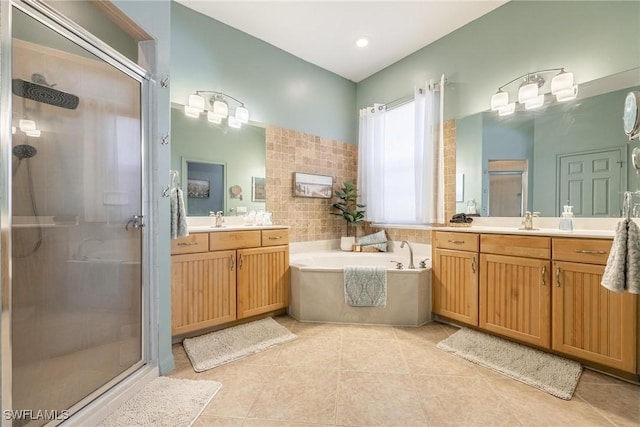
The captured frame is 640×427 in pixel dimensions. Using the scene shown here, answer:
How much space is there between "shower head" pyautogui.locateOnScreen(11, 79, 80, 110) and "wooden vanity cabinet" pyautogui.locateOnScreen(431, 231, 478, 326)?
9.18 ft

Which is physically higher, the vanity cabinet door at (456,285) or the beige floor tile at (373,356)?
the vanity cabinet door at (456,285)

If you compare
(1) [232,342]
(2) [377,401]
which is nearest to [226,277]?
(1) [232,342]

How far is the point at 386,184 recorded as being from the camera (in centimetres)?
363

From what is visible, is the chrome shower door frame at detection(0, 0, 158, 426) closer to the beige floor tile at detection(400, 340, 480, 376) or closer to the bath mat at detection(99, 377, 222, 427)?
the bath mat at detection(99, 377, 222, 427)

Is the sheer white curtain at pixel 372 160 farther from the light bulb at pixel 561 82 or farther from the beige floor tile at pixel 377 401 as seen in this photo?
the beige floor tile at pixel 377 401

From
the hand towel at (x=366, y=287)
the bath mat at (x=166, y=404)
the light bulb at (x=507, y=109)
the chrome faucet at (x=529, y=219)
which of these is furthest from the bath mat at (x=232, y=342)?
the light bulb at (x=507, y=109)

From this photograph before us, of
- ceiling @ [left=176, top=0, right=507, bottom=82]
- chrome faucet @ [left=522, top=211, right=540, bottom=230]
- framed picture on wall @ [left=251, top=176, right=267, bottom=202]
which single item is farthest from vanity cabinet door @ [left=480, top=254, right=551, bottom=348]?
ceiling @ [left=176, top=0, right=507, bottom=82]

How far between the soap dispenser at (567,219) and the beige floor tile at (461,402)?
135 centimetres

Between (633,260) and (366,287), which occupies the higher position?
(633,260)

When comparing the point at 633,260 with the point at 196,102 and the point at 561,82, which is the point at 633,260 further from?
the point at 196,102

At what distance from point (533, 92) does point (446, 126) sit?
0.80 meters

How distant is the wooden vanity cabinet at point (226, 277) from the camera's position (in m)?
2.14

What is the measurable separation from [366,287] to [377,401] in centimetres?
112

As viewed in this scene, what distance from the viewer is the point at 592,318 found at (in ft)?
5.65
